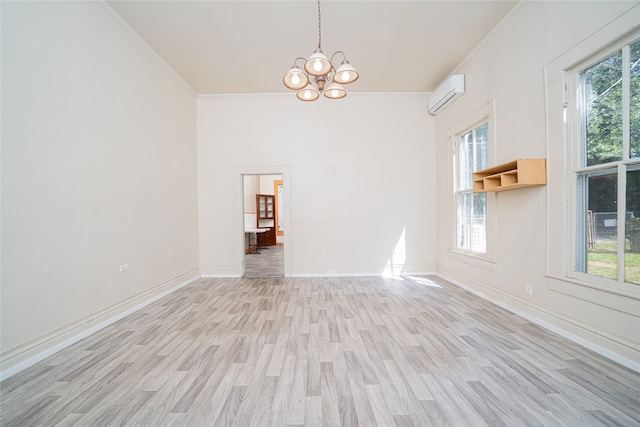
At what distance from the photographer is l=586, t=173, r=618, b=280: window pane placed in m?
2.06

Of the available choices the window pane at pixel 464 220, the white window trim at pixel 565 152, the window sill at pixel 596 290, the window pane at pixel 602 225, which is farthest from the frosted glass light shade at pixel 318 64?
the window pane at pixel 464 220

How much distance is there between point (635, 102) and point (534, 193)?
1.01 meters

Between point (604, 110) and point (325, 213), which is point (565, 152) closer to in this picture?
point (604, 110)

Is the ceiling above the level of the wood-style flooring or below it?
above

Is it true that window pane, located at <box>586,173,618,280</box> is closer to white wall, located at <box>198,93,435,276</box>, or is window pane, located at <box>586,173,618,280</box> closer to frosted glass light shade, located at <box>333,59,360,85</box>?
frosted glass light shade, located at <box>333,59,360,85</box>

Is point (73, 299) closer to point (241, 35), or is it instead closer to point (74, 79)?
point (74, 79)

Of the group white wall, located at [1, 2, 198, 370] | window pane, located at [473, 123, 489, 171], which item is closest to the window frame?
window pane, located at [473, 123, 489, 171]

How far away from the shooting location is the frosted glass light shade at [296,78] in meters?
2.35

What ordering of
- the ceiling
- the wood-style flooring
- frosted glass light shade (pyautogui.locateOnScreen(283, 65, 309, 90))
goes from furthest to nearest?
the wood-style flooring < the ceiling < frosted glass light shade (pyautogui.locateOnScreen(283, 65, 309, 90))

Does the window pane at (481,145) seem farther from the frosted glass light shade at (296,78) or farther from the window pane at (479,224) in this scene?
the frosted glass light shade at (296,78)

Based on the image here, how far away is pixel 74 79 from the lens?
2.44 meters

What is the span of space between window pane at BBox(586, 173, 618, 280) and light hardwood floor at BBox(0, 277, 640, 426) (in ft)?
2.46

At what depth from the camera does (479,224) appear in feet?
12.3

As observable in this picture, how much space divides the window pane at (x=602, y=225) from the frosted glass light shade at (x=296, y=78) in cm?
283
